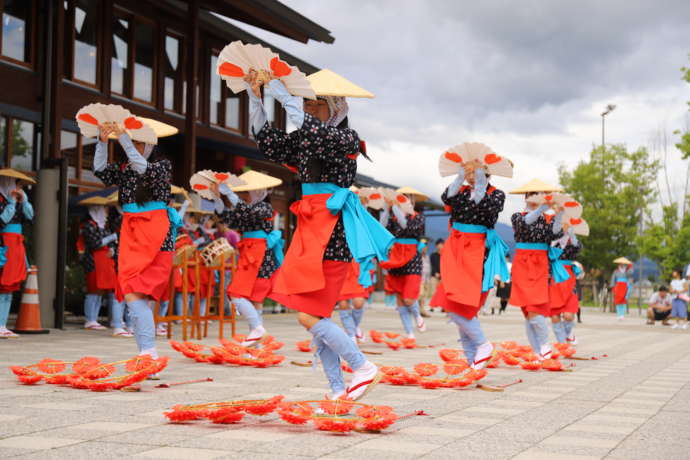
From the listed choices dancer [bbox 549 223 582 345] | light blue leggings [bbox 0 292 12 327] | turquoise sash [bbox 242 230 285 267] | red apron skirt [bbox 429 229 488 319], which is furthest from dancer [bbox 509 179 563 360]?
light blue leggings [bbox 0 292 12 327]

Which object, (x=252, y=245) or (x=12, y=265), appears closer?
(x=252, y=245)

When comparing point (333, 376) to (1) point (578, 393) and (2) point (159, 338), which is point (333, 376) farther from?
(2) point (159, 338)

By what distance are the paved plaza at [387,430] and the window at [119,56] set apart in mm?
9533

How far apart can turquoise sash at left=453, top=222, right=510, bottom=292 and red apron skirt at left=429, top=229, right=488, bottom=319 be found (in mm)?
46

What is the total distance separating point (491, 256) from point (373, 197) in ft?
14.2

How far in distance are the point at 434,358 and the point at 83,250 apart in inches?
256

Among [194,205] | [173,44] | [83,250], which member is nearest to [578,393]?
[83,250]

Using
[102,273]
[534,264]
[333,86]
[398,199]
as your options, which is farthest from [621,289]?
[333,86]

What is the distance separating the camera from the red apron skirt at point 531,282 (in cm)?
920

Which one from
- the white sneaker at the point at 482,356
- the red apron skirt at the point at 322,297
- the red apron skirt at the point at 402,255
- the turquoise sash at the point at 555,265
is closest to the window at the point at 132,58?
the red apron skirt at the point at 402,255

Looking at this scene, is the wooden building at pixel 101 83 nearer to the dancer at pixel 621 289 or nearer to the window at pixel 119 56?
the window at pixel 119 56

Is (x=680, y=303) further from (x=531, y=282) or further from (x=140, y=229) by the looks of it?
(x=140, y=229)

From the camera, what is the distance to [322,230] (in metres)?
5.21

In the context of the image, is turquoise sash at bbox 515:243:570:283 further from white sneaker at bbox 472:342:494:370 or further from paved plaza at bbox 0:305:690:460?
white sneaker at bbox 472:342:494:370
